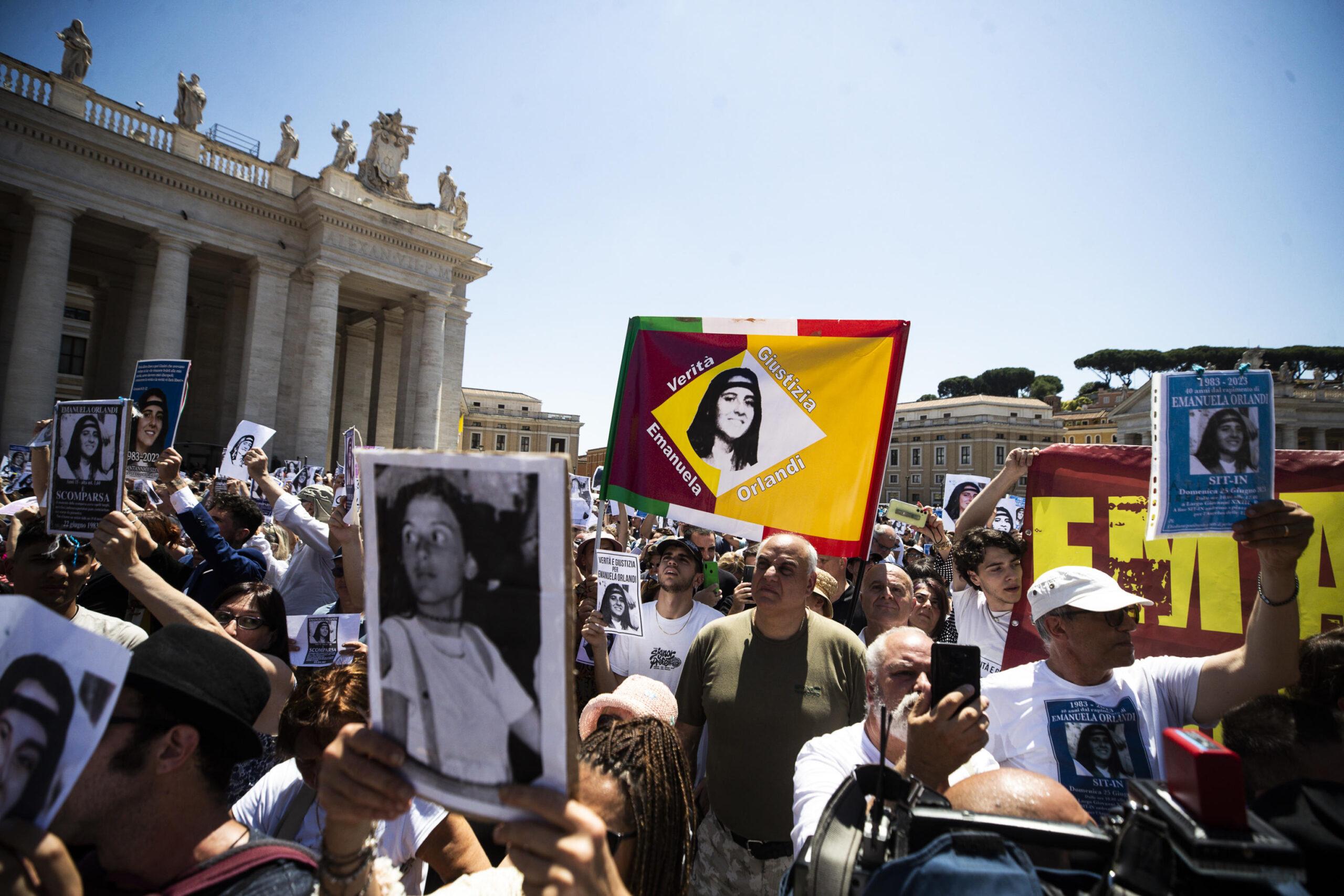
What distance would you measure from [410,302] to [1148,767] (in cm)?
2823

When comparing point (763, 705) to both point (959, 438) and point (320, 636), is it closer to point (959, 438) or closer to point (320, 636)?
point (320, 636)

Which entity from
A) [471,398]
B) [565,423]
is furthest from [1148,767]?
[471,398]

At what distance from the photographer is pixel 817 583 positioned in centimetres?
443

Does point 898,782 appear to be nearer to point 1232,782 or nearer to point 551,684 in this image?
point 1232,782

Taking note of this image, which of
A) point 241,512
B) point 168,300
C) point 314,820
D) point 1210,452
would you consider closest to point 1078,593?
point 1210,452

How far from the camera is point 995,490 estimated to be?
4.43 metres

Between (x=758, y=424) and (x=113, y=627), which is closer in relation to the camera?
(x=113, y=627)

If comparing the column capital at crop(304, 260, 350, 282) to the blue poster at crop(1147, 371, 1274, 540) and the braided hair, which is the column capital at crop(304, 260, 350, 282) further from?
the blue poster at crop(1147, 371, 1274, 540)

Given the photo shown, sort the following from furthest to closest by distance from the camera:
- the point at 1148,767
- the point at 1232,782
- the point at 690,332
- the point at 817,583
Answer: the point at 817,583, the point at 690,332, the point at 1148,767, the point at 1232,782

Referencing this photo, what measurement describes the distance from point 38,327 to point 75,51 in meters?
8.23

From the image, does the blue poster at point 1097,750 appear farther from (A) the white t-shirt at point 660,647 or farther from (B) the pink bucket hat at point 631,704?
(A) the white t-shirt at point 660,647

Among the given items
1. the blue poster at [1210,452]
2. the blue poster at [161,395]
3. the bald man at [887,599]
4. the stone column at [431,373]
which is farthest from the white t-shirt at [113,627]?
the stone column at [431,373]

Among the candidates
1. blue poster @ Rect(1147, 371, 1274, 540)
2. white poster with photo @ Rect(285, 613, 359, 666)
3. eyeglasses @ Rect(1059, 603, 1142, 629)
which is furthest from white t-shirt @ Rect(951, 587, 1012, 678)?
white poster with photo @ Rect(285, 613, 359, 666)

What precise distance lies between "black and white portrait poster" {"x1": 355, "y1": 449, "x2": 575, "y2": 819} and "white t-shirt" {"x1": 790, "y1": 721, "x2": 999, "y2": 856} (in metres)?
1.20
